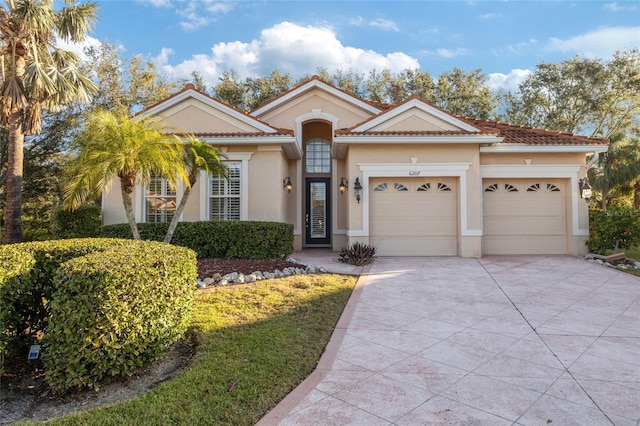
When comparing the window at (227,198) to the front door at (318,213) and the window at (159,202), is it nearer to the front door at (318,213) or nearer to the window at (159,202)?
the window at (159,202)

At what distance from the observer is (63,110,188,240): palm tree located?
736 centimetres

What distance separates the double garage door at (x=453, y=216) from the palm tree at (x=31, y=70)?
10942 mm

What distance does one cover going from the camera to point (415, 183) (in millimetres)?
12180

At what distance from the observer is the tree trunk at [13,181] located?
468 inches

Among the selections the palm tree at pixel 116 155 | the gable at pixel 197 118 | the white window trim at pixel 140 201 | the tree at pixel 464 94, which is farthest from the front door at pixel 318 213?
the tree at pixel 464 94

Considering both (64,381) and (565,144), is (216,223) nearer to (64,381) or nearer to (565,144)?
(64,381)

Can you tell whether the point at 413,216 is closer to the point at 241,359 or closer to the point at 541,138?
the point at 541,138

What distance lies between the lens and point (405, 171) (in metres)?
11.9

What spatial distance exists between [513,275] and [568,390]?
594 cm

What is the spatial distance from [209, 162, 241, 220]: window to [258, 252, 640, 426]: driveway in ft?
20.5

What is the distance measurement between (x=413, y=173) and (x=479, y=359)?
27.6ft

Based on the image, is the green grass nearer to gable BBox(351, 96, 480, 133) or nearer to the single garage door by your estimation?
gable BBox(351, 96, 480, 133)

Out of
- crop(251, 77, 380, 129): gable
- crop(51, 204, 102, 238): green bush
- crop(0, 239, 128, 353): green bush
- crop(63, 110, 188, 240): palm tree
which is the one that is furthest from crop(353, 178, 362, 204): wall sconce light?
crop(51, 204, 102, 238): green bush

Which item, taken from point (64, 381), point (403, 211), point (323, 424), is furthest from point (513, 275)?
point (64, 381)
